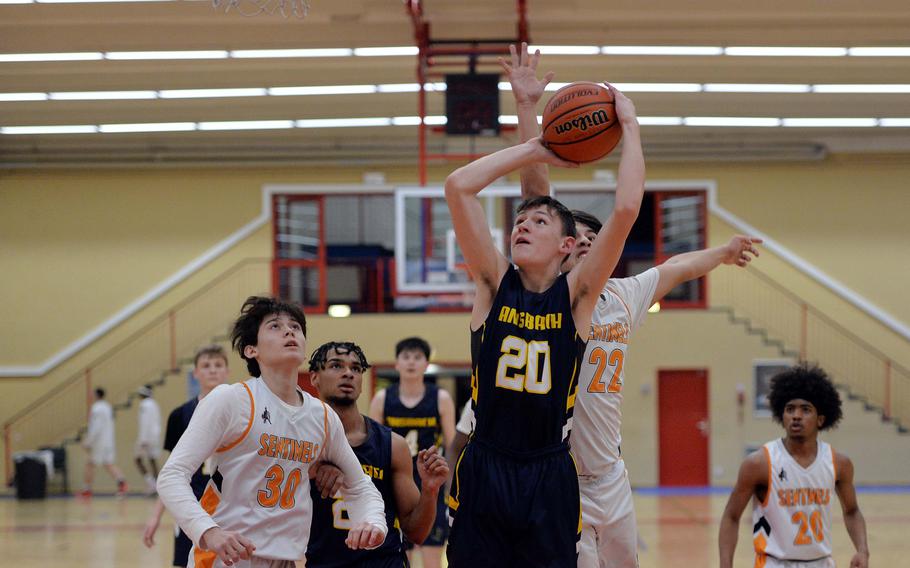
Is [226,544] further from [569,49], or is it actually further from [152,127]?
[152,127]

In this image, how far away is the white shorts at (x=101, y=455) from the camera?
54.1 feet

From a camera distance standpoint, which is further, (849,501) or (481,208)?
(849,501)

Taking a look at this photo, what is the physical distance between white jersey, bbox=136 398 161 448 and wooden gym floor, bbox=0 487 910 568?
939mm

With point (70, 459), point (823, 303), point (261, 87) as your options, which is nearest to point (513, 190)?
point (261, 87)

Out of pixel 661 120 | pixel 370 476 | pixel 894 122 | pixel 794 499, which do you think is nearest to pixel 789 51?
pixel 661 120

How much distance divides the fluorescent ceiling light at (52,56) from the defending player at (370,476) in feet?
32.8

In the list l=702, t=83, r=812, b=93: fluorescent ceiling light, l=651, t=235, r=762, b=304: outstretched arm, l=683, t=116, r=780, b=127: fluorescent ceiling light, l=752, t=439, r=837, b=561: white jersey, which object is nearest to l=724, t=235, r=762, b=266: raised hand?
l=651, t=235, r=762, b=304: outstretched arm

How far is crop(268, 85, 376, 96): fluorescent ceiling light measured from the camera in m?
14.6

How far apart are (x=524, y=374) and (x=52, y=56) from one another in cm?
1172

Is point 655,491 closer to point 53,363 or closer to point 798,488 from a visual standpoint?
point 53,363

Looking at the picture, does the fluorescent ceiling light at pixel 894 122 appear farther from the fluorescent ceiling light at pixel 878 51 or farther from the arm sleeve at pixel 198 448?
the arm sleeve at pixel 198 448

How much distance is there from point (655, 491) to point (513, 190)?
6.55 m

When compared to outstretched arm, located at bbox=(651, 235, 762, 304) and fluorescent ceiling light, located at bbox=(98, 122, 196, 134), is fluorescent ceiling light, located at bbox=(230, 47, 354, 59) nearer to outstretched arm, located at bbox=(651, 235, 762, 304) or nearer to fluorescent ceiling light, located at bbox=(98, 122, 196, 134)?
fluorescent ceiling light, located at bbox=(98, 122, 196, 134)

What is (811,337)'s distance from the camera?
58.1 feet
